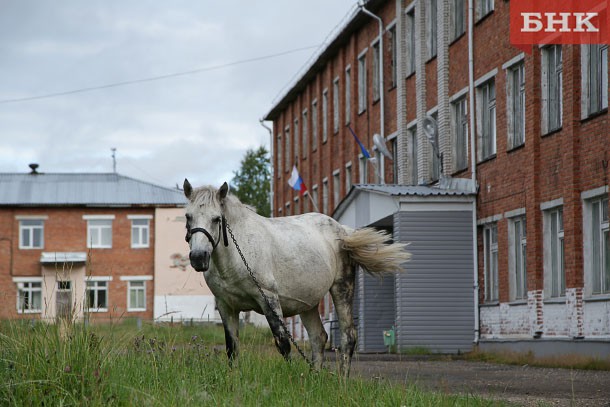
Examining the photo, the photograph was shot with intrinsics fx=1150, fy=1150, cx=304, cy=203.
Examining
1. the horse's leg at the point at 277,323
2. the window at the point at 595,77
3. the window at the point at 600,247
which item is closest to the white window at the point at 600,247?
the window at the point at 600,247

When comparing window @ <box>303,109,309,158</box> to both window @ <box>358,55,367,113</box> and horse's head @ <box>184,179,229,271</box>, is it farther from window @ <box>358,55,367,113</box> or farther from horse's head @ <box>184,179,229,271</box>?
horse's head @ <box>184,179,229,271</box>

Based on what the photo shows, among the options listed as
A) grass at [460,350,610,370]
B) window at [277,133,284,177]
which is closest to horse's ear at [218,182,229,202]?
grass at [460,350,610,370]

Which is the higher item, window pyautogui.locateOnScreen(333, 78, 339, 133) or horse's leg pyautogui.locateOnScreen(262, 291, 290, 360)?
window pyautogui.locateOnScreen(333, 78, 339, 133)

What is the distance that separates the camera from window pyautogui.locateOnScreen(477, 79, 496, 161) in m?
28.0

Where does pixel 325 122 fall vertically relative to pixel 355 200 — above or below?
above

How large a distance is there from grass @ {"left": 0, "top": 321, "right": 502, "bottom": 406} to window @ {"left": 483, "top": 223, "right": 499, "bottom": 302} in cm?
1747

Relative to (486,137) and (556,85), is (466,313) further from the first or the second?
(556,85)

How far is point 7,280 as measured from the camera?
68.2m

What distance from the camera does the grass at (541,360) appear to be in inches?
800

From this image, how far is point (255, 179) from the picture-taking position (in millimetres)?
99500

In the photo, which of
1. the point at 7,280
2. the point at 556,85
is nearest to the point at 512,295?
the point at 556,85

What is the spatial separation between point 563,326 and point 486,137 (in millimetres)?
6822

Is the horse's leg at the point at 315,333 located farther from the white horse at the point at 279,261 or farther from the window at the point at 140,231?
the window at the point at 140,231

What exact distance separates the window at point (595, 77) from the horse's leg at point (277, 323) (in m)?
11.9
